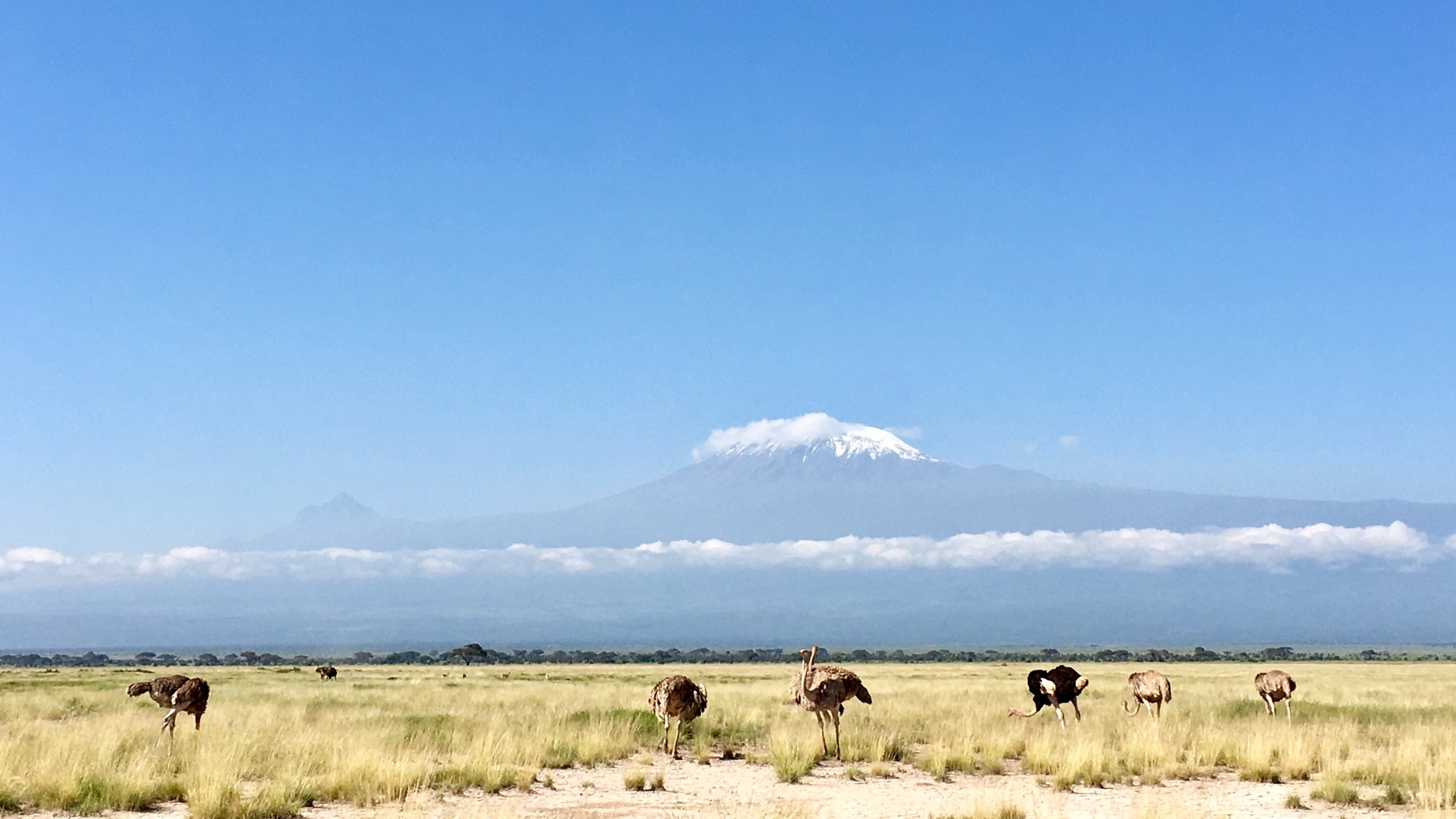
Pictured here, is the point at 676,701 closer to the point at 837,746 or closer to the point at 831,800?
the point at 837,746

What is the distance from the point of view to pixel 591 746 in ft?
56.4

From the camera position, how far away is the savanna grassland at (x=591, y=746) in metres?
12.8

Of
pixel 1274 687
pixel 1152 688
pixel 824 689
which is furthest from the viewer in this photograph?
pixel 1274 687

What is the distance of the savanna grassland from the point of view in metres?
12.8

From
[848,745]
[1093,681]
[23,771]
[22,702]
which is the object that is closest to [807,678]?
[848,745]

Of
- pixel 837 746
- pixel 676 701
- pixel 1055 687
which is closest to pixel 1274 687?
pixel 1055 687

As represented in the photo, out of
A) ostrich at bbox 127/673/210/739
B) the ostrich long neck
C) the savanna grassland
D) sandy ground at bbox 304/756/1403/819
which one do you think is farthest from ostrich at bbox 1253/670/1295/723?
ostrich at bbox 127/673/210/739

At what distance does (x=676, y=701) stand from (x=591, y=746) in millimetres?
1565

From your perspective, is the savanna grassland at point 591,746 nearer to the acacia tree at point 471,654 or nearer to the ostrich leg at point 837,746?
the ostrich leg at point 837,746

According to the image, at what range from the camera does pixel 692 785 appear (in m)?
14.6

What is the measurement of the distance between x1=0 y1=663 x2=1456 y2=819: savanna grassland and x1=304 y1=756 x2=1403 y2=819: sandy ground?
0.37m

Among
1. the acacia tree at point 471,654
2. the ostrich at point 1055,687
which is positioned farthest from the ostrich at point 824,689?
the acacia tree at point 471,654

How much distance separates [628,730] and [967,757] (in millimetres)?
6091

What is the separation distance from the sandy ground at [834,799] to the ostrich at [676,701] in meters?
0.96
